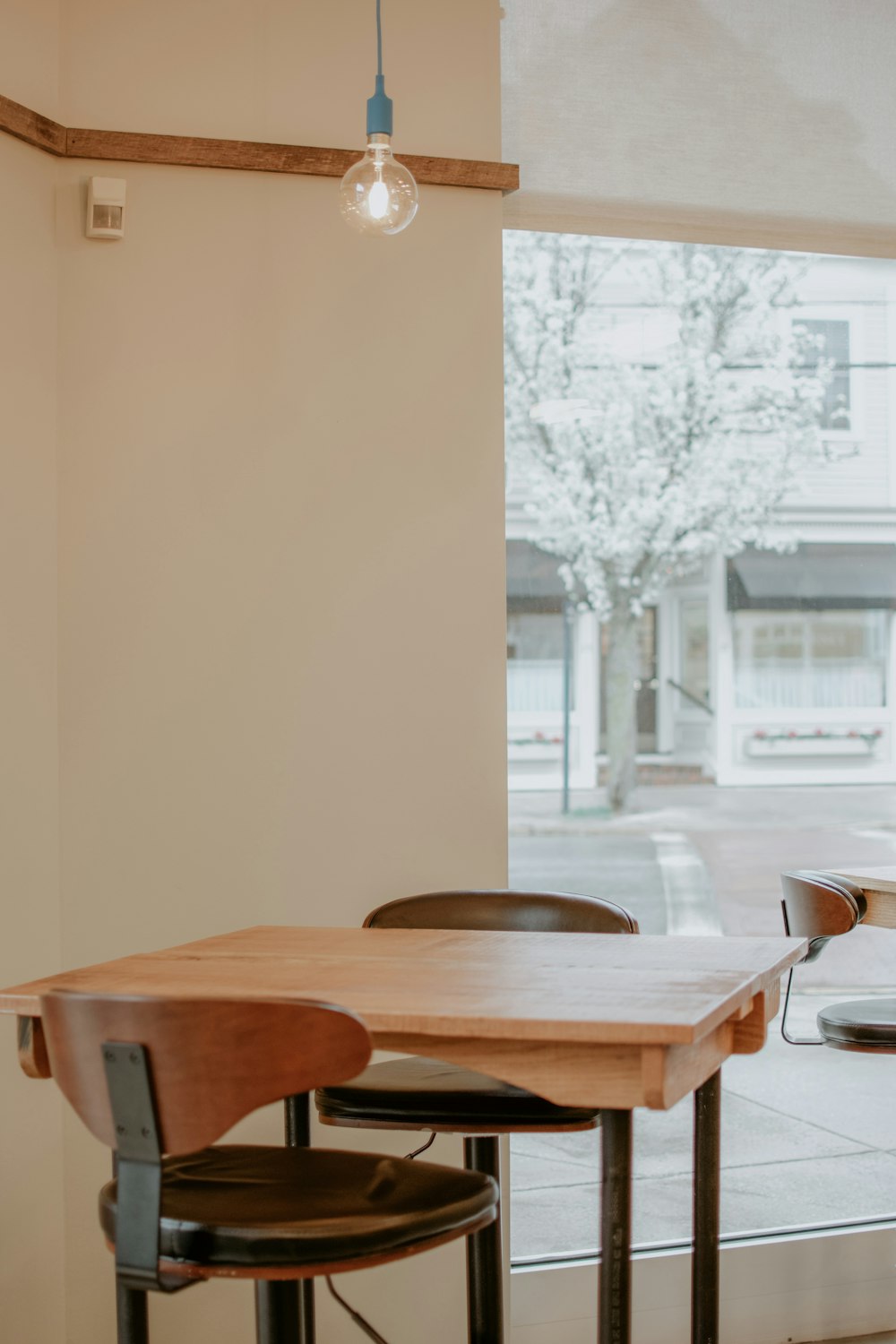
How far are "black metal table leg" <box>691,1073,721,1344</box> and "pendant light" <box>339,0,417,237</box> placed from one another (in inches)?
57.2

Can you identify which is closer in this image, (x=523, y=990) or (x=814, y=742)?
(x=523, y=990)

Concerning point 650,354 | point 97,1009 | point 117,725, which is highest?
point 650,354

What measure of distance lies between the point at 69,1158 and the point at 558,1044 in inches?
63.0

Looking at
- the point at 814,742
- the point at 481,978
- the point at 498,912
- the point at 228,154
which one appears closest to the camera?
the point at 481,978

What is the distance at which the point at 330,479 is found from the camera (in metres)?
2.96

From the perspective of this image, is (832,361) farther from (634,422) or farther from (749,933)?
(749,933)

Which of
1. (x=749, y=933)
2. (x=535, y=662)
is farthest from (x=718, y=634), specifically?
(x=749, y=933)

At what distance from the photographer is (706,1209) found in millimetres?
2078

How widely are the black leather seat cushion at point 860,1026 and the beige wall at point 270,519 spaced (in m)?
0.79

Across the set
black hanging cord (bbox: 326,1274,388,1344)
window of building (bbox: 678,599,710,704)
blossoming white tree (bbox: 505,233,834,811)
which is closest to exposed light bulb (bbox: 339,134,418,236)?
blossoming white tree (bbox: 505,233,834,811)

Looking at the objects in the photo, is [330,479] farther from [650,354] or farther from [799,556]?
[799,556]

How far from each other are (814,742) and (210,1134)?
2.27 m

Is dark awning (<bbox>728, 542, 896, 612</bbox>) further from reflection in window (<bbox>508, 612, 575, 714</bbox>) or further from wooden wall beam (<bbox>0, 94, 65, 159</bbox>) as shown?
wooden wall beam (<bbox>0, 94, 65, 159</bbox>)

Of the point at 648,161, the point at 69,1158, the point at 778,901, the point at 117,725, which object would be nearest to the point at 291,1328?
the point at 69,1158
